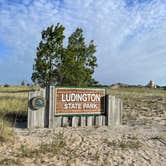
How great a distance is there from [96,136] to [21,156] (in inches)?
112

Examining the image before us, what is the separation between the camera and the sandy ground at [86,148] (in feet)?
24.4

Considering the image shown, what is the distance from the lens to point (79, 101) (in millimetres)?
11859

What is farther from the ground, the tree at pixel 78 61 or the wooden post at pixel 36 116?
the tree at pixel 78 61

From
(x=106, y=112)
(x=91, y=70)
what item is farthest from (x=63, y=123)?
(x=91, y=70)

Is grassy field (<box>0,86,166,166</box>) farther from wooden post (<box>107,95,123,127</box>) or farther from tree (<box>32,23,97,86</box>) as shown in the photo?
tree (<box>32,23,97,86</box>)

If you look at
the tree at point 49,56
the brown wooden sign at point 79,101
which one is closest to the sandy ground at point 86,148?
the brown wooden sign at point 79,101

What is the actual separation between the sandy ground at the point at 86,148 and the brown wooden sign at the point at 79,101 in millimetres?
1004

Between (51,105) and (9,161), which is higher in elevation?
Result: (51,105)

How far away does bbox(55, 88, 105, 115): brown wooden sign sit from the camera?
11.5 meters

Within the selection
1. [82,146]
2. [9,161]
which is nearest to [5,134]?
[9,161]

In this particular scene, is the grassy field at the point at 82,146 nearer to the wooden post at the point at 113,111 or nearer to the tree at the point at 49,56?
the wooden post at the point at 113,111

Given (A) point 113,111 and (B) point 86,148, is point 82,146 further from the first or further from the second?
(A) point 113,111

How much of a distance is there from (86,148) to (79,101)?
3.61 meters

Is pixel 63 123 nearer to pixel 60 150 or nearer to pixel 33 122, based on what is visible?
pixel 33 122
